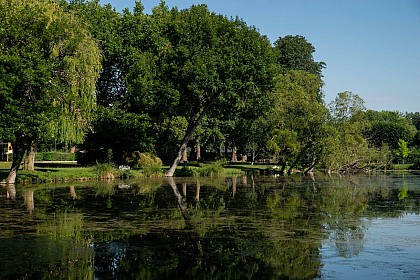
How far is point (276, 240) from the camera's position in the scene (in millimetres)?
13625

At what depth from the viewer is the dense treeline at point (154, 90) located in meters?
28.9

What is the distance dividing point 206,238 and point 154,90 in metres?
26.8

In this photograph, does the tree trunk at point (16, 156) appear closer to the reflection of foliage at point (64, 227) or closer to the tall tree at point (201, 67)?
the tall tree at point (201, 67)

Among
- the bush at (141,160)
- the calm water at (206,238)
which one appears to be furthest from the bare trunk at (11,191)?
the bush at (141,160)

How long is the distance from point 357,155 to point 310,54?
2644 centimetres

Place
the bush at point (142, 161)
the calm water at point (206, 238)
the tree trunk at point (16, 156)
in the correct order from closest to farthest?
the calm water at point (206, 238)
the tree trunk at point (16, 156)
the bush at point (142, 161)

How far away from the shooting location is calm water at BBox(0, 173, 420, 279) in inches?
409

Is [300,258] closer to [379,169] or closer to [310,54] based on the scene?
[379,169]

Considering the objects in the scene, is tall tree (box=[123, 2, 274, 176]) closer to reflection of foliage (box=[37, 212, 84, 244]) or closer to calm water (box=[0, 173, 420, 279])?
calm water (box=[0, 173, 420, 279])

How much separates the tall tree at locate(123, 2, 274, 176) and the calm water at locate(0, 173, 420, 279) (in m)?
15.8

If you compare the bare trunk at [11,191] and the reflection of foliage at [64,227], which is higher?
the bare trunk at [11,191]

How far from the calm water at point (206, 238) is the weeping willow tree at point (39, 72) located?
19.3ft

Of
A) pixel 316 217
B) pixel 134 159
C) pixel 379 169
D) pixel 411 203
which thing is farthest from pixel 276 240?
pixel 379 169

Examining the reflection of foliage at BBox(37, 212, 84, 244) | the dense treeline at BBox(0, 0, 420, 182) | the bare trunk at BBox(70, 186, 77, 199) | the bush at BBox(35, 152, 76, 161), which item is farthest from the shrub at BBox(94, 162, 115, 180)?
the bush at BBox(35, 152, 76, 161)
